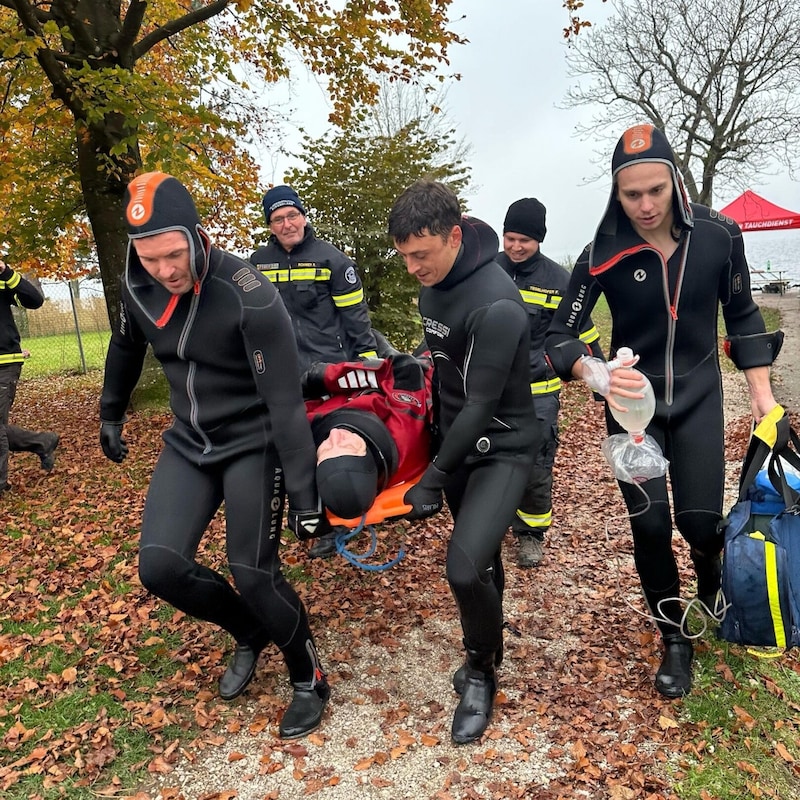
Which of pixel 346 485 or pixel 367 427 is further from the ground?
pixel 367 427

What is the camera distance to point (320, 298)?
4984 millimetres

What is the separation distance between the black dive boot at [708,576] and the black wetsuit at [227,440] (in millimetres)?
1940

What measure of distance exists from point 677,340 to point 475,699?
1.91 metres

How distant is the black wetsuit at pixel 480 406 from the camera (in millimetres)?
2705

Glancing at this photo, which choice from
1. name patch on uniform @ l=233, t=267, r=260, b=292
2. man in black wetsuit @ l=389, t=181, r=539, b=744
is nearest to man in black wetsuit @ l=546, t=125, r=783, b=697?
man in black wetsuit @ l=389, t=181, r=539, b=744

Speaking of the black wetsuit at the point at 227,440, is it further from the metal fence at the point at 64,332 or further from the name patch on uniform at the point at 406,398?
the metal fence at the point at 64,332

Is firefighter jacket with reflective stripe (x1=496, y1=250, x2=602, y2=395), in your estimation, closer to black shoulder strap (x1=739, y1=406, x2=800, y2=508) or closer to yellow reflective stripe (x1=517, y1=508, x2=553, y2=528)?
yellow reflective stripe (x1=517, y1=508, x2=553, y2=528)

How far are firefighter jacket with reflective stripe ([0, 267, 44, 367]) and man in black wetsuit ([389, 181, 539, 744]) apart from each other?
4808 mm

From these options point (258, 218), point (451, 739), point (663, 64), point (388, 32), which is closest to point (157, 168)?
point (258, 218)

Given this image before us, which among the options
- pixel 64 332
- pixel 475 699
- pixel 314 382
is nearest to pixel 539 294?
pixel 314 382

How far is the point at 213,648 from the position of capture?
3.89 metres

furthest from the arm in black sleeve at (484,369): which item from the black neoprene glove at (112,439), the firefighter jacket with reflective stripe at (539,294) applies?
the firefighter jacket with reflective stripe at (539,294)

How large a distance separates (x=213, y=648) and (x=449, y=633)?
1376 millimetres

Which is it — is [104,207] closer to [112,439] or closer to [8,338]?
[8,338]
